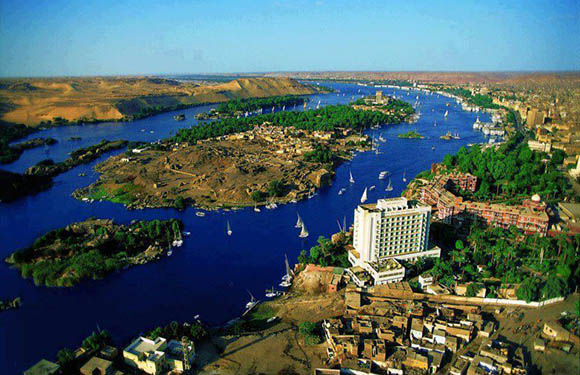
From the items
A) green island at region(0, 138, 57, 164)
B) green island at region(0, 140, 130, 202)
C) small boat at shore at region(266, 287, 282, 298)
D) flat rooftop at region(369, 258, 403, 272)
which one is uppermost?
green island at region(0, 138, 57, 164)

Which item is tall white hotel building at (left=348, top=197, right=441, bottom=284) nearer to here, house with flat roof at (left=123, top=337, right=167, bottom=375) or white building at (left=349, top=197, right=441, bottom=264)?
white building at (left=349, top=197, right=441, bottom=264)

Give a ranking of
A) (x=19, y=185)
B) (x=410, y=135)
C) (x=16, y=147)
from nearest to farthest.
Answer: (x=19, y=185)
(x=16, y=147)
(x=410, y=135)

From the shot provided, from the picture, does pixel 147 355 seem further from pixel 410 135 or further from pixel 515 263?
pixel 410 135

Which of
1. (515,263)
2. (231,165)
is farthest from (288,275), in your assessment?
(231,165)

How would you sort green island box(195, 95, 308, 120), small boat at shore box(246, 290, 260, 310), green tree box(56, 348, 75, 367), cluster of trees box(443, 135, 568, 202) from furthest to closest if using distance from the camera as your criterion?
green island box(195, 95, 308, 120), cluster of trees box(443, 135, 568, 202), small boat at shore box(246, 290, 260, 310), green tree box(56, 348, 75, 367)

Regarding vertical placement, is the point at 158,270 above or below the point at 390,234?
below

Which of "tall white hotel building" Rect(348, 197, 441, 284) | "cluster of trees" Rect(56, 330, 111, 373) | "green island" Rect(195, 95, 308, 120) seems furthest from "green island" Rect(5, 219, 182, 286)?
"green island" Rect(195, 95, 308, 120)
